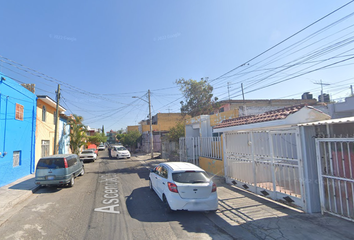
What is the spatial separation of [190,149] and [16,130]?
1087 cm

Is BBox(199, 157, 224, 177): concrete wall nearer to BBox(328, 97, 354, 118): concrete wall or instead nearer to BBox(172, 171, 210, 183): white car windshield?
BBox(172, 171, 210, 183): white car windshield

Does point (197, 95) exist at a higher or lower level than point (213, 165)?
higher

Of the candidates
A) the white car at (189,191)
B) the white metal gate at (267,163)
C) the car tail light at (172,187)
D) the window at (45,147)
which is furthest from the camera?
the window at (45,147)

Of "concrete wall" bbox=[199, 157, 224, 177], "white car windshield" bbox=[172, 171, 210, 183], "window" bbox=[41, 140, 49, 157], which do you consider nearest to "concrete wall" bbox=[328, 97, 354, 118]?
"concrete wall" bbox=[199, 157, 224, 177]

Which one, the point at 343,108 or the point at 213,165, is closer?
the point at 343,108

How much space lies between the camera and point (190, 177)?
5895 millimetres

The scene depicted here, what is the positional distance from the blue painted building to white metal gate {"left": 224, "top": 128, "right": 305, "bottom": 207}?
37.0ft

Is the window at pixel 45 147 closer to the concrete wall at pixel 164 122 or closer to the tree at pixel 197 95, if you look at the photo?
the tree at pixel 197 95

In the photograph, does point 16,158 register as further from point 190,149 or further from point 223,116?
point 223,116

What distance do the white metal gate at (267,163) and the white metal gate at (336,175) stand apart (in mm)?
512

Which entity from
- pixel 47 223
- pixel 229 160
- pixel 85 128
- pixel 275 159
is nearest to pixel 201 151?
pixel 229 160

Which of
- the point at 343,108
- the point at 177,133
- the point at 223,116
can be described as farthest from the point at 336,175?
the point at 177,133

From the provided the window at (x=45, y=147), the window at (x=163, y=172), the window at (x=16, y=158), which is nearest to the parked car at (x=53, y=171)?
the window at (x=16, y=158)

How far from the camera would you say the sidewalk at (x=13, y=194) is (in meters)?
6.55
